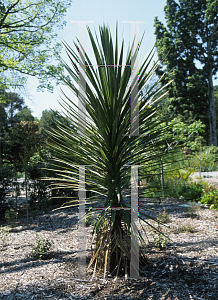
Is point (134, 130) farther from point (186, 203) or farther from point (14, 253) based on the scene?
point (186, 203)

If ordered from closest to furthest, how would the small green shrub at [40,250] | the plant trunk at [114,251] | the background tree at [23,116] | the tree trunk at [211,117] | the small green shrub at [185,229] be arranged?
the plant trunk at [114,251] < the small green shrub at [40,250] < the small green shrub at [185,229] < the background tree at [23,116] < the tree trunk at [211,117]

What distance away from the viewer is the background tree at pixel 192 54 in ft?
61.7

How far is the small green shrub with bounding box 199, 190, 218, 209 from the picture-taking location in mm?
5223

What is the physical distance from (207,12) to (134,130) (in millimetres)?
21589

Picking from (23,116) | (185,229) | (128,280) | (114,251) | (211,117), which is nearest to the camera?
(128,280)

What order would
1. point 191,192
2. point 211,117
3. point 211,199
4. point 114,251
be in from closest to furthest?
point 114,251 < point 211,199 < point 191,192 < point 211,117

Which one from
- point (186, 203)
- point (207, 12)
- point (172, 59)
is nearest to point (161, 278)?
point (186, 203)

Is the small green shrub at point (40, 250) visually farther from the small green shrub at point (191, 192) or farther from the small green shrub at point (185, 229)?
the small green shrub at point (191, 192)

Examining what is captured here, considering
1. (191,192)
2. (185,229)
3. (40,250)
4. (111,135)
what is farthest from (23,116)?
(111,135)

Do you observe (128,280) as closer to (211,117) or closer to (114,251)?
(114,251)

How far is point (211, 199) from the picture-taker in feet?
18.1

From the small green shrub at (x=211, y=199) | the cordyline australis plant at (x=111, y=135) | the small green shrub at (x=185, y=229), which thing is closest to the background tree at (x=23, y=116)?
the small green shrub at (x=211, y=199)

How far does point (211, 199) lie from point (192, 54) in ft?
57.4

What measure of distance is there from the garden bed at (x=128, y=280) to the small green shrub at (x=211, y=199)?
53.3 inches
